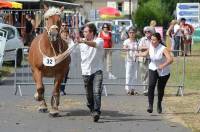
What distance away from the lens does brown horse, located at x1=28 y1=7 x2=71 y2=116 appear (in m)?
12.3

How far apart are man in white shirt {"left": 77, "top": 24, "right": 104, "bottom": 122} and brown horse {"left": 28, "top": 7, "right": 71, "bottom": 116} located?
0.57 meters

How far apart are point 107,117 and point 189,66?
14168 mm

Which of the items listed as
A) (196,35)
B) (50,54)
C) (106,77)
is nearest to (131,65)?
(106,77)

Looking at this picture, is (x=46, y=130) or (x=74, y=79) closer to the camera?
(x=46, y=130)

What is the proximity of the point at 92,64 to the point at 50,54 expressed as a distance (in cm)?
93

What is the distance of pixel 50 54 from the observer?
12516 mm

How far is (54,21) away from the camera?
12273 mm

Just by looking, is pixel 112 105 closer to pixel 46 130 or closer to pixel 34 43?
pixel 34 43

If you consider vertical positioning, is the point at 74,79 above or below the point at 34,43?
below

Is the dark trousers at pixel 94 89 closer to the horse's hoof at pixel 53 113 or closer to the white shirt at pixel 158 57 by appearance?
the horse's hoof at pixel 53 113

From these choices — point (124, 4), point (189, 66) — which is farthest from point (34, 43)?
point (124, 4)

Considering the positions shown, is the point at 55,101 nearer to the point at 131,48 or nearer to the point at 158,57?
the point at 158,57

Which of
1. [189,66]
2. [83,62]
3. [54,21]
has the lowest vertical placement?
[189,66]

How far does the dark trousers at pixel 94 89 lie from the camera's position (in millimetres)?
11867
